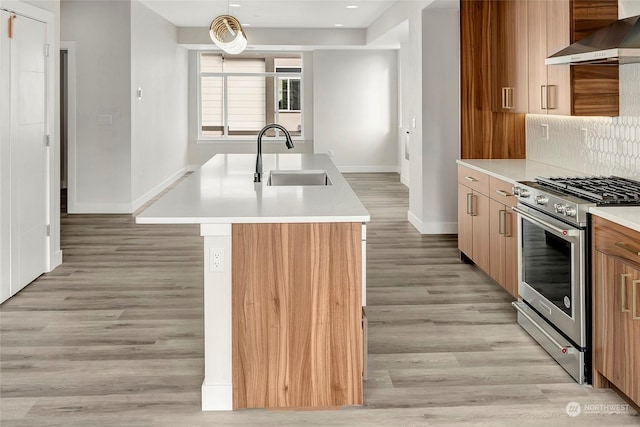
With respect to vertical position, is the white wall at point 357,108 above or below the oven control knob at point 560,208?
above

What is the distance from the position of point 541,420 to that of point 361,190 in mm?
8337

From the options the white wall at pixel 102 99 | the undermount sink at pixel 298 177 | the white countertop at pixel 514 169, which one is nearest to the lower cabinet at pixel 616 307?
the white countertop at pixel 514 169

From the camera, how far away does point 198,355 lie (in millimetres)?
3590

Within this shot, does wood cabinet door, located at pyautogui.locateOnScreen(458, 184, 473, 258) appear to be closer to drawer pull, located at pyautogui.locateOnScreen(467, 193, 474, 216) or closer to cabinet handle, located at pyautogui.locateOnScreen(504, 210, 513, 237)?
drawer pull, located at pyautogui.locateOnScreen(467, 193, 474, 216)

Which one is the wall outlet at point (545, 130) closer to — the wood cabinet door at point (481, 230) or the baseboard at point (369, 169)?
the wood cabinet door at point (481, 230)

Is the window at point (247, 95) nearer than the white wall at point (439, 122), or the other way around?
the white wall at point (439, 122)

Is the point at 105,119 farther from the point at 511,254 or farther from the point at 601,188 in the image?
the point at 601,188

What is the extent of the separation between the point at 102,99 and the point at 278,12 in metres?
3.10

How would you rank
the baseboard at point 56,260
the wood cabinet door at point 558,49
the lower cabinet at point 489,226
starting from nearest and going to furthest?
the wood cabinet door at point 558,49, the lower cabinet at point 489,226, the baseboard at point 56,260

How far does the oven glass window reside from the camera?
10.9ft

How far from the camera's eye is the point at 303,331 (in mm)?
2873

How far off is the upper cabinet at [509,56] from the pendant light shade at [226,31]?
2133 millimetres

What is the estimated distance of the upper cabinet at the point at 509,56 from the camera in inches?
196

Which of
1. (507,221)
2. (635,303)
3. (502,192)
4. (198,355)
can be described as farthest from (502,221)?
(198,355)
